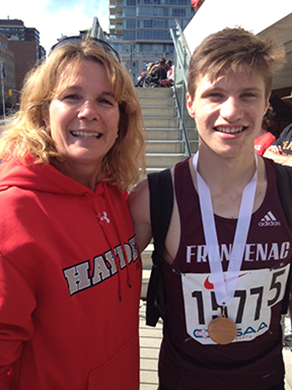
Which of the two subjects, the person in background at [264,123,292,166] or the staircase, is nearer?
the person in background at [264,123,292,166]

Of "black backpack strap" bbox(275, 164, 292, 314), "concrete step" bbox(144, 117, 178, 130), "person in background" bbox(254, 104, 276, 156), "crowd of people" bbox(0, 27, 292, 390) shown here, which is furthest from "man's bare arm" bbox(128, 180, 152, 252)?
"concrete step" bbox(144, 117, 178, 130)

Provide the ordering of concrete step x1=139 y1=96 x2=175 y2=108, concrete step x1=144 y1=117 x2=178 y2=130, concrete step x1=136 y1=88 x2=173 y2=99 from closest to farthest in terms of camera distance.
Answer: concrete step x1=144 y1=117 x2=178 y2=130 < concrete step x1=139 y1=96 x2=175 y2=108 < concrete step x1=136 y1=88 x2=173 y2=99

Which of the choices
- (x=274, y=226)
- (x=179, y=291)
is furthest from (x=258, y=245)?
(x=179, y=291)

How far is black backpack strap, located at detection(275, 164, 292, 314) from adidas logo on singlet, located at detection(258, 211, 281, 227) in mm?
59

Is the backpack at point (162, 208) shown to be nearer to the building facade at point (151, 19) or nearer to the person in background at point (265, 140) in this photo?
the person in background at point (265, 140)

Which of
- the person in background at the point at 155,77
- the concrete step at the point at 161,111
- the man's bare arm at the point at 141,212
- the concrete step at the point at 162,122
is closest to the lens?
the man's bare arm at the point at 141,212

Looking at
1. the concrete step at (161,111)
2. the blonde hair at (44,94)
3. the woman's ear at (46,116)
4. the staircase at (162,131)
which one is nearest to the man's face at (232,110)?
the blonde hair at (44,94)

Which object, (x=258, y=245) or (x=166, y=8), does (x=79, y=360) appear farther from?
(x=166, y=8)

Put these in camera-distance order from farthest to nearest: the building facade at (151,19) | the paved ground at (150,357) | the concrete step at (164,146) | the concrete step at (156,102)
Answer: the building facade at (151,19)
the concrete step at (156,102)
the concrete step at (164,146)
the paved ground at (150,357)

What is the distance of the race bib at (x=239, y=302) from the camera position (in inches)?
54.3

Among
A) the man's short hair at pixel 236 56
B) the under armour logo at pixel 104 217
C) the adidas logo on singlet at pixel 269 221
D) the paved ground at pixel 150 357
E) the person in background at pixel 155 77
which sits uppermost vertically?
the person in background at pixel 155 77

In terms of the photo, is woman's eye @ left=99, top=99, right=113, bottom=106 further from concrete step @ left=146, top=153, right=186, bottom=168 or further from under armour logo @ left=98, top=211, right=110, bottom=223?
concrete step @ left=146, top=153, right=186, bottom=168

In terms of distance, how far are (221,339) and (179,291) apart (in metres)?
0.28

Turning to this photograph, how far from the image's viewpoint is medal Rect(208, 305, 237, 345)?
137 cm
